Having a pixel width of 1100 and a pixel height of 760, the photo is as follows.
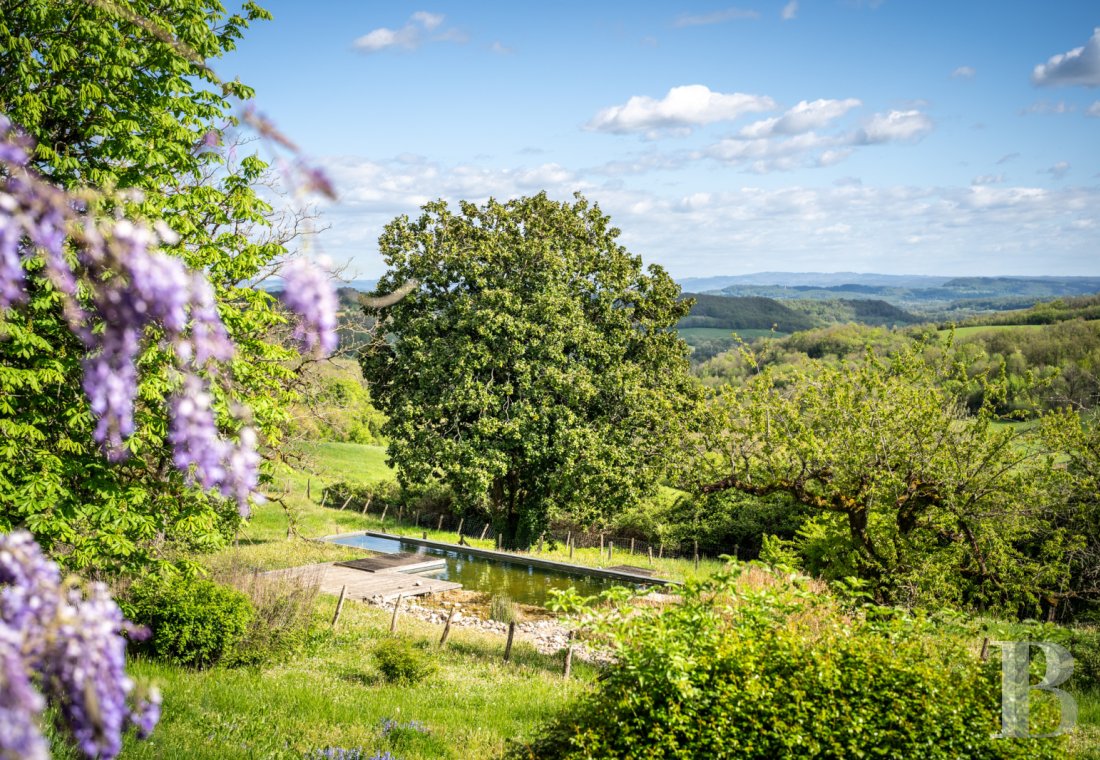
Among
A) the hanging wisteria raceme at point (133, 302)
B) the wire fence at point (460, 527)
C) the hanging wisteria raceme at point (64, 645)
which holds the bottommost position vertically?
the wire fence at point (460, 527)

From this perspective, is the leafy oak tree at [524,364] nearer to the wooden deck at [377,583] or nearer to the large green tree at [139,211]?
the wooden deck at [377,583]

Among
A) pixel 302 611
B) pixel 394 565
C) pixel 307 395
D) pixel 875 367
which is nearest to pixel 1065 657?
pixel 875 367

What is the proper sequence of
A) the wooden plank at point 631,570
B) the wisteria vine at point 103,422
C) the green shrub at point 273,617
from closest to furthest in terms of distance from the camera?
the wisteria vine at point 103,422
the green shrub at point 273,617
the wooden plank at point 631,570

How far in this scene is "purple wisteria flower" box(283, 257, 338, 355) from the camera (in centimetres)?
284

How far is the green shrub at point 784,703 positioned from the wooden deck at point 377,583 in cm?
1544

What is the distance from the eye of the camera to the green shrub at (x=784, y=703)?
5973 mm

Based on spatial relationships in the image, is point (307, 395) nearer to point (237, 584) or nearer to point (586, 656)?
point (237, 584)

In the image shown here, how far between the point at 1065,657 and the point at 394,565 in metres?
20.9

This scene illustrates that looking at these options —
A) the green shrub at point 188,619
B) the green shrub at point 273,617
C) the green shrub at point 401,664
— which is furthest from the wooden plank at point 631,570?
the green shrub at point 188,619

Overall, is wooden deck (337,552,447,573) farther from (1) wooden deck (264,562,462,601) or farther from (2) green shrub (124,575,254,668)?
(2) green shrub (124,575,254,668)

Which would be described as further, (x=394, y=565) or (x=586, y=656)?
(x=394, y=565)

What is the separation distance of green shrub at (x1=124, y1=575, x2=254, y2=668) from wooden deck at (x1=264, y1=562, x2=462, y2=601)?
820 cm

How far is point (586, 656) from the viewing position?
1552 cm

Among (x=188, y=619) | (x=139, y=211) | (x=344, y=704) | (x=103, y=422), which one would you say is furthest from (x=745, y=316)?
(x=103, y=422)
